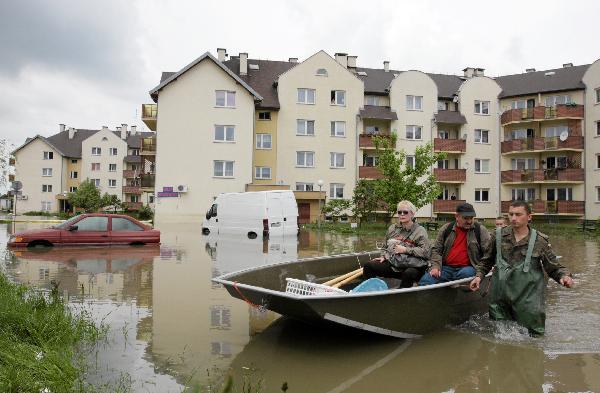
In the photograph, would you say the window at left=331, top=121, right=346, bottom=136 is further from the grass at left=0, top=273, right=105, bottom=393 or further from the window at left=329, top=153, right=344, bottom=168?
the grass at left=0, top=273, right=105, bottom=393

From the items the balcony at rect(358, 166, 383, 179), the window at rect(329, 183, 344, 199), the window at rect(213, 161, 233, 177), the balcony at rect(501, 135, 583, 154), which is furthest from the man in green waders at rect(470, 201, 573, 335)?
the balcony at rect(501, 135, 583, 154)

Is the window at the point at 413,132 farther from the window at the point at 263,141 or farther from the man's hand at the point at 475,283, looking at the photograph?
the man's hand at the point at 475,283

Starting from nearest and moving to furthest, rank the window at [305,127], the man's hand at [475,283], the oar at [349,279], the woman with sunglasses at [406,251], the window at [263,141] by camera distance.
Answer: the man's hand at [475,283]
the woman with sunglasses at [406,251]
the oar at [349,279]
the window at [263,141]
the window at [305,127]

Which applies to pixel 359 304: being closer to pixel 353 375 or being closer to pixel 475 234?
pixel 353 375

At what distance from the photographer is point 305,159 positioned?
41250mm

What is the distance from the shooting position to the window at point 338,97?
41.8 meters

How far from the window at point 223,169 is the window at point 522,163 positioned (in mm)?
24456

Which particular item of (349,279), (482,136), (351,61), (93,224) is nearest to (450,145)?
Result: (482,136)

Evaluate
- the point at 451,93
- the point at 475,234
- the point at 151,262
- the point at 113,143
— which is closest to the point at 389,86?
the point at 451,93

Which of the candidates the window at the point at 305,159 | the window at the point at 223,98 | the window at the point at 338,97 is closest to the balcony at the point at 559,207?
the window at the point at 338,97

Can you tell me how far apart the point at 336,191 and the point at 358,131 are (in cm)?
516

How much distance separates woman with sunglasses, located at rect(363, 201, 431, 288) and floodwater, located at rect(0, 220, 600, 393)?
2.99 feet

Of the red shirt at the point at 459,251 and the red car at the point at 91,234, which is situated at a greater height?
the red shirt at the point at 459,251

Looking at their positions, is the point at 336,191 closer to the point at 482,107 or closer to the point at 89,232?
the point at 482,107
